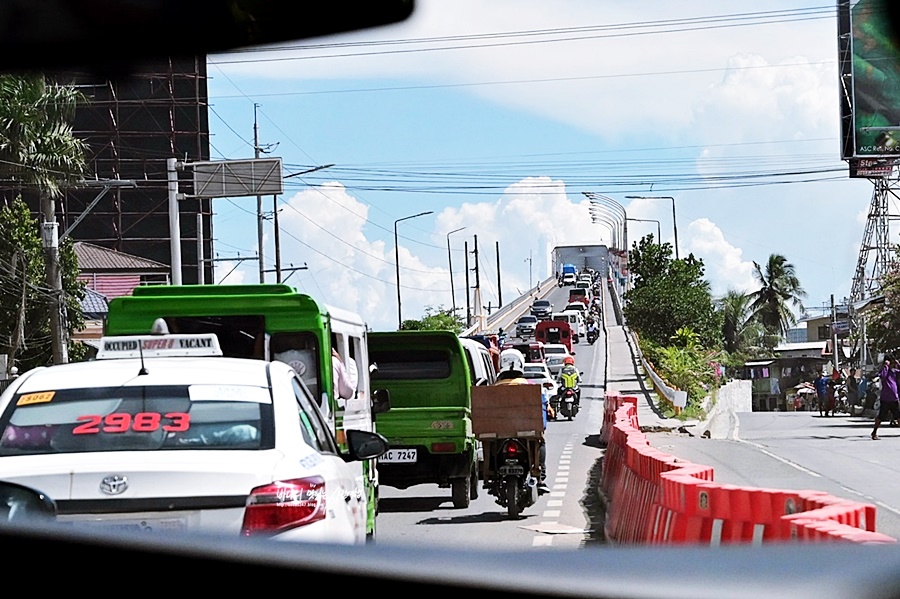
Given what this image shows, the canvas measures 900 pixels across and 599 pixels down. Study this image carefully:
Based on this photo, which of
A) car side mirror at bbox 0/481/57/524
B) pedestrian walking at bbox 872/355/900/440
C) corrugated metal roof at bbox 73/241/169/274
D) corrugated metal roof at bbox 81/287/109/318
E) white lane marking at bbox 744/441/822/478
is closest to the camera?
car side mirror at bbox 0/481/57/524

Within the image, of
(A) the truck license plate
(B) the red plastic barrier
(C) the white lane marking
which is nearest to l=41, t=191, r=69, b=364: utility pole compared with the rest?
(A) the truck license plate

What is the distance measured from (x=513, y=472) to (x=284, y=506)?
9.35 m

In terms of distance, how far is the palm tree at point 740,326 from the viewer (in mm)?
A: 83250

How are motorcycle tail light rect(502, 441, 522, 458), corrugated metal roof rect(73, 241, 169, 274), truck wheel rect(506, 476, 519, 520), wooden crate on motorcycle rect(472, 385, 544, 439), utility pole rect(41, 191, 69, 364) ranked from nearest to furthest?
1. corrugated metal roof rect(73, 241, 169, 274)
2. truck wheel rect(506, 476, 519, 520)
3. motorcycle tail light rect(502, 441, 522, 458)
4. wooden crate on motorcycle rect(472, 385, 544, 439)
5. utility pole rect(41, 191, 69, 364)

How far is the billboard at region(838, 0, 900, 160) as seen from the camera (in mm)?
1467

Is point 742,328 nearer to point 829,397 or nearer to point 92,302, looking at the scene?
point 829,397

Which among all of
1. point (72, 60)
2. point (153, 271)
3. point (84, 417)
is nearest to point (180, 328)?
point (153, 271)

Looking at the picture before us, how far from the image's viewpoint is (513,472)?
13.7 m

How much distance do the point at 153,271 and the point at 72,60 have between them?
12011 mm

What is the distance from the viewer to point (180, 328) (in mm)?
11633

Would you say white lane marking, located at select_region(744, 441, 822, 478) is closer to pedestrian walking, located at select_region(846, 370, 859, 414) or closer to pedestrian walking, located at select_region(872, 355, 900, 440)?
pedestrian walking, located at select_region(872, 355, 900, 440)

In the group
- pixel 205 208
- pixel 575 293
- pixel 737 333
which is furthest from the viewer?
pixel 575 293

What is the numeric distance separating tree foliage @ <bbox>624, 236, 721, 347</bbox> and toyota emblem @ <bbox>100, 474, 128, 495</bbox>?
34776mm

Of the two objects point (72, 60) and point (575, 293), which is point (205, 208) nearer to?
point (72, 60)
